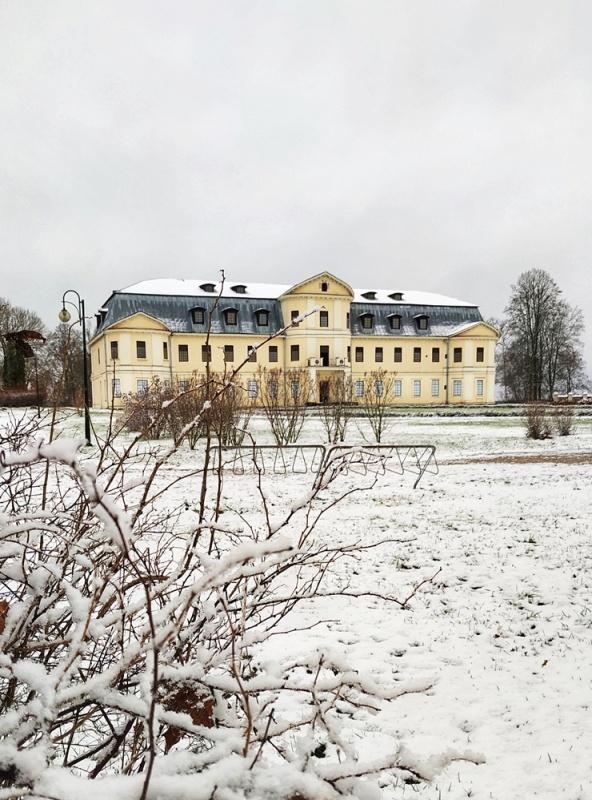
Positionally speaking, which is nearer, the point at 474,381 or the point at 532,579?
the point at 532,579

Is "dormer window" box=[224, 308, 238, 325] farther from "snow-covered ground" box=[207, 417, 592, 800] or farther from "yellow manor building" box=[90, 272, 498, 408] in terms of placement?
"snow-covered ground" box=[207, 417, 592, 800]

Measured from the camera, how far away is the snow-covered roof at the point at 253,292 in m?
41.8

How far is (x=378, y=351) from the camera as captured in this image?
Result: 1810 inches

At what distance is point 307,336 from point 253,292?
6.55 meters

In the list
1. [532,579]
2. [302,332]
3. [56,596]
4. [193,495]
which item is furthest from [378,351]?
[56,596]

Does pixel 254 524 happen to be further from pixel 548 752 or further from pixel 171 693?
pixel 171 693

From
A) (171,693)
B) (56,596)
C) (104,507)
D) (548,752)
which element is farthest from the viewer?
(548,752)

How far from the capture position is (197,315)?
137ft

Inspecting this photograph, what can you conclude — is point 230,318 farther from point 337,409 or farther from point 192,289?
point 337,409

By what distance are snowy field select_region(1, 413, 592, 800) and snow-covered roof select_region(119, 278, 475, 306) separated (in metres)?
35.4

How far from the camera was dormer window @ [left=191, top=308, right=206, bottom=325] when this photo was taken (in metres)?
41.5

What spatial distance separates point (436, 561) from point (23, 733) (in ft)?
17.5

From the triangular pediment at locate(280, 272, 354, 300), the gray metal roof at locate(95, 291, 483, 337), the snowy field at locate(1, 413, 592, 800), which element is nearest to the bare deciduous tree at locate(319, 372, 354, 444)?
the snowy field at locate(1, 413, 592, 800)

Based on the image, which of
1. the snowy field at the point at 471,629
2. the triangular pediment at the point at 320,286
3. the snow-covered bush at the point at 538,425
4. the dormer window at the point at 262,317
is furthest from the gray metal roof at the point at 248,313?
the snowy field at the point at 471,629
